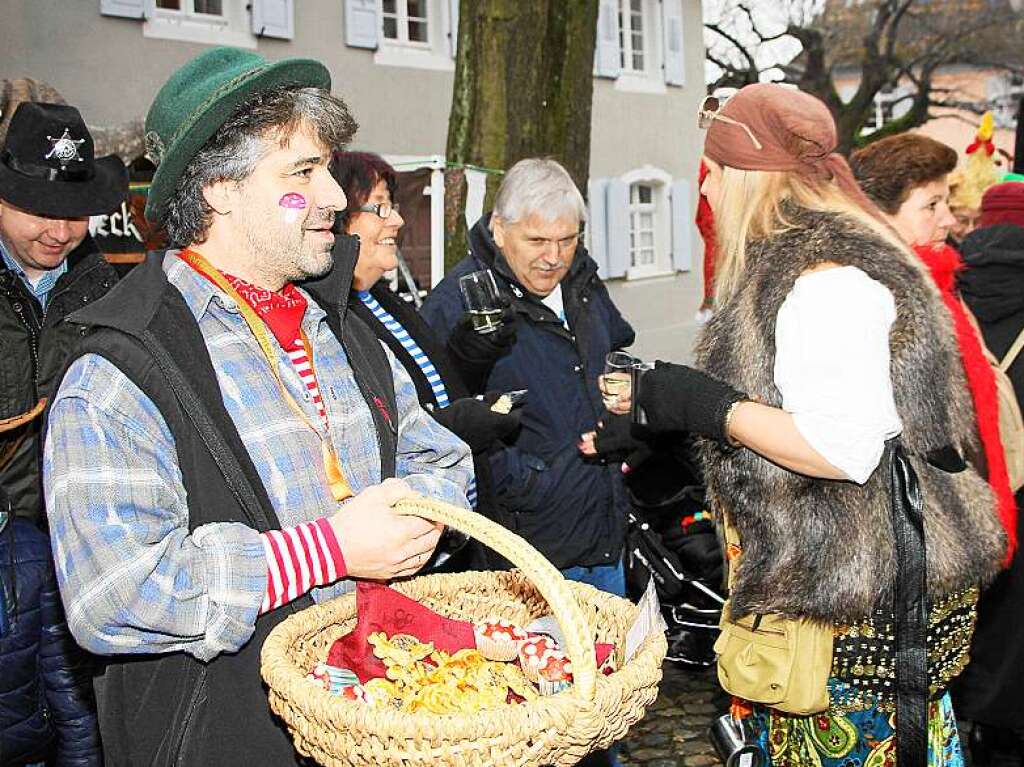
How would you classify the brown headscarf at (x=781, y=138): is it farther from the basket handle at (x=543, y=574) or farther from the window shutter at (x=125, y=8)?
the window shutter at (x=125, y=8)

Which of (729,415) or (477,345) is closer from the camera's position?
(729,415)

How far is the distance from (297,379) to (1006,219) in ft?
10.2

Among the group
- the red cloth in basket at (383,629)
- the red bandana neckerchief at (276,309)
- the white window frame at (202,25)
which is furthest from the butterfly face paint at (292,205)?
the white window frame at (202,25)

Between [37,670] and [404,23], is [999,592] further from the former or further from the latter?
[404,23]

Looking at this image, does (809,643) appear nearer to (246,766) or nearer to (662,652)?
(662,652)

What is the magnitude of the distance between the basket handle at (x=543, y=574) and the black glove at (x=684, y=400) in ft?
2.52

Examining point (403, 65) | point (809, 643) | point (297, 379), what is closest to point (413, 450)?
point (297, 379)

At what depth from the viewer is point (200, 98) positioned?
2004mm

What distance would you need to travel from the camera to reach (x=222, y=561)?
1.80m

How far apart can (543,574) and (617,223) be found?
12.8 m

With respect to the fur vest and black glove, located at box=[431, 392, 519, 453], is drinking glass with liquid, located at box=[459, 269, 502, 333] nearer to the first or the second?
black glove, located at box=[431, 392, 519, 453]

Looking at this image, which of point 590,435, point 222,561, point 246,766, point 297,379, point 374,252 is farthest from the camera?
point 590,435

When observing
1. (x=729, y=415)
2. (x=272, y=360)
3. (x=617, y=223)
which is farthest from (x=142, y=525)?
(x=617, y=223)

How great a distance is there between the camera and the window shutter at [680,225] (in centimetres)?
1598
